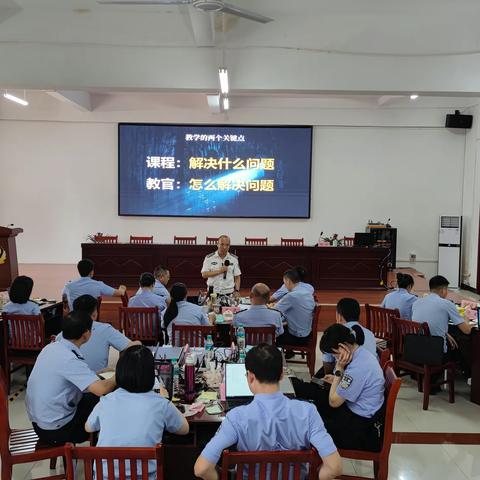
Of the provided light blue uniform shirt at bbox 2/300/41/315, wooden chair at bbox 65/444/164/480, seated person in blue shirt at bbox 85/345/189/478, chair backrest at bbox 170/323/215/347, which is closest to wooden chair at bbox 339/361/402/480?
seated person in blue shirt at bbox 85/345/189/478

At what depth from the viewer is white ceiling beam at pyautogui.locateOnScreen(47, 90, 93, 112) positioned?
30.9 ft

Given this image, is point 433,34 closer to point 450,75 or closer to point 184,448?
point 450,75

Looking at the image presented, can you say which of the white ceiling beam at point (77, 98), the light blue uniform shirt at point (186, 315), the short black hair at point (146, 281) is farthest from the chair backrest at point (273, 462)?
the white ceiling beam at point (77, 98)

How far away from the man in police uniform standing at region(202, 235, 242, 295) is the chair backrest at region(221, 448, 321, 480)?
3918mm

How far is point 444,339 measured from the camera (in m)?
4.34

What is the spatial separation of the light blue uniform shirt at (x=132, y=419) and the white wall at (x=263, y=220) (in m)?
9.34

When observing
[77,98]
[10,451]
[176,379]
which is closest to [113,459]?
[176,379]

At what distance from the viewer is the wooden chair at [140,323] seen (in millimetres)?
4684

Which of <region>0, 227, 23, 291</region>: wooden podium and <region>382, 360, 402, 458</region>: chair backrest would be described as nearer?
<region>382, 360, 402, 458</region>: chair backrest

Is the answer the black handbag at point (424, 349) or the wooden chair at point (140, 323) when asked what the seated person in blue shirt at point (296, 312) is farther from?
the wooden chair at point (140, 323)

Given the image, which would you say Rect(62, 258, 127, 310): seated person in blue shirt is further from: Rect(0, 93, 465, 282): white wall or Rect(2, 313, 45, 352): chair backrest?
Rect(0, 93, 465, 282): white wall

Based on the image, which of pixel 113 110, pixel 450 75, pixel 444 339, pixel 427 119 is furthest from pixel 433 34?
pixel 113 110

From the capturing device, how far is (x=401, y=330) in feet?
14.9

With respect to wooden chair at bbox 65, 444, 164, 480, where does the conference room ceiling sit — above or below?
above
